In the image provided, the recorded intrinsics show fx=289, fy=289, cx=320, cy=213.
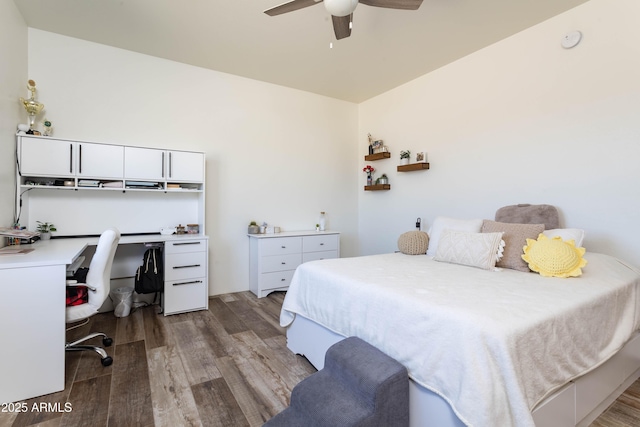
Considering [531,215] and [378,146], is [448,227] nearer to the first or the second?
[531,215]

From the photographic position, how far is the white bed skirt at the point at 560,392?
1230 mm

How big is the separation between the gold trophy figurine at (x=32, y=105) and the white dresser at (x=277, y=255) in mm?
2370

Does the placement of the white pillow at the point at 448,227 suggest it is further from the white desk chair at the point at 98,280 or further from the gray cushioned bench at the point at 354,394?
the white desk chair at the point at 98,280

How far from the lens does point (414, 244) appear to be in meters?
2.83

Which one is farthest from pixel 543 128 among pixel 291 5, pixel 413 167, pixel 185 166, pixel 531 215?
pixel 185 166

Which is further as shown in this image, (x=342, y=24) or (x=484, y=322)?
(x=342, y=24)

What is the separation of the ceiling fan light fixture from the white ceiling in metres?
0.64

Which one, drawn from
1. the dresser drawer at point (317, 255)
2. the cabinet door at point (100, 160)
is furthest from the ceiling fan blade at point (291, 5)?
the dresser drawer at point (317, 255)

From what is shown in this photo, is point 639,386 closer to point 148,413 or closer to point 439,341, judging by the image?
point 439,341

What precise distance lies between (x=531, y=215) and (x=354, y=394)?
222 centimetres

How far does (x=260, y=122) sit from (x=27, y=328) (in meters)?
3.08

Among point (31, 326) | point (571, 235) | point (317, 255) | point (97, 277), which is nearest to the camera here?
point (31, 326)

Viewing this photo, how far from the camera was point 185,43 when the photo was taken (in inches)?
117

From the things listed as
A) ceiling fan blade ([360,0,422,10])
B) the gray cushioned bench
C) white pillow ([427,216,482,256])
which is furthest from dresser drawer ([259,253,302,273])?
ceiling fan blade ([360,0,422,10])
